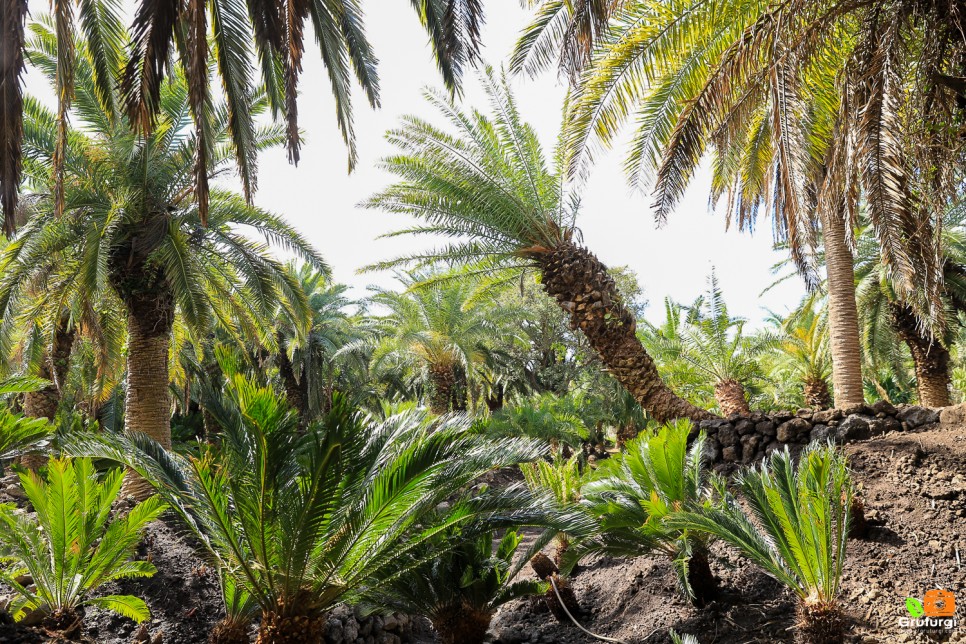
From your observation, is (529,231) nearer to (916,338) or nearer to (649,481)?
(649,481)

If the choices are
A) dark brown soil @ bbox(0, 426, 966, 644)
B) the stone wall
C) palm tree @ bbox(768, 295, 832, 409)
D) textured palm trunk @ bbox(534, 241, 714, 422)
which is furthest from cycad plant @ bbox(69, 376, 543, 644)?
palm tree @ bbox(768, 295, 832, 409)

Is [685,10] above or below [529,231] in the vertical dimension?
above

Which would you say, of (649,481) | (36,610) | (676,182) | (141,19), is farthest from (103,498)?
(676,182)

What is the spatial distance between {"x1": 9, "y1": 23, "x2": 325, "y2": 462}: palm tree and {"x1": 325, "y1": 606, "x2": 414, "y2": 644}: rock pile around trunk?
4419mm

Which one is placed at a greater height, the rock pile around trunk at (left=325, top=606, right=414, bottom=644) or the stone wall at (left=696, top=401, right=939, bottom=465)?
the stone wall at (left=696, top=401, right=939, bottom=465)

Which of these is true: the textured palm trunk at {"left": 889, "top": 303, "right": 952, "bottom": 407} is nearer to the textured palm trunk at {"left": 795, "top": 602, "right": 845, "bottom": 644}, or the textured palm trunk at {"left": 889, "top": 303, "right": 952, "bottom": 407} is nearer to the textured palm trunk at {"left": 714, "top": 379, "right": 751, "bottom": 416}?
the textured palm trunk at {"left": 714, "top": 379, "right": 751, "bottom": 416}

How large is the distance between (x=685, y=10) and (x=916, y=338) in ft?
34.9

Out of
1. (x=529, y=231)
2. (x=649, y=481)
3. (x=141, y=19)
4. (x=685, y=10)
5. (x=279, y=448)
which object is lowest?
(x=649, y=481)

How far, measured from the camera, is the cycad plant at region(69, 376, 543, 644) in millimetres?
4883

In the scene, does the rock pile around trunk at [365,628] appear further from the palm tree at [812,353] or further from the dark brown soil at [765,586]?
the palm tree at [812,353]

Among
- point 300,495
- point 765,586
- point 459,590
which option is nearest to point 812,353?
point 765,586

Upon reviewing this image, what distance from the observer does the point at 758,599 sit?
6746 mm

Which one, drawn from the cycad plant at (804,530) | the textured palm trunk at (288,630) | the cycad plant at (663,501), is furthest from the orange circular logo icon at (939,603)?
the textured palm trunk at (288,630)

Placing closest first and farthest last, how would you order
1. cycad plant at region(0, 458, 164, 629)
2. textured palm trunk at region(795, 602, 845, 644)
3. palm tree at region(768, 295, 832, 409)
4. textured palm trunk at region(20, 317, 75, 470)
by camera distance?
textured palm trunk at region(795, 602, 845, 644) < cycad plant at region(0, 458, 164, 629) < textured palm trunk at region(20, 317, 75, 470) < palm tree at region(768, 295, 832, 409)
